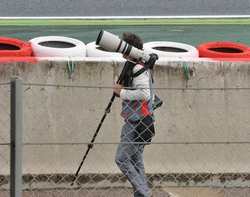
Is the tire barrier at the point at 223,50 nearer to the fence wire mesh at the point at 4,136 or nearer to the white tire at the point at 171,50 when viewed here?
the white tire at the point at 171,50

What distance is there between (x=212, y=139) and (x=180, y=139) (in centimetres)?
35

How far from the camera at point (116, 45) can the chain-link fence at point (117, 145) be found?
1.36 m

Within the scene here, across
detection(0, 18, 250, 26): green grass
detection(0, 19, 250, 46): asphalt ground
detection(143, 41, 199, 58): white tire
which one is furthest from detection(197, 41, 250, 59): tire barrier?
detection(0, 18, 250, 26): green grass

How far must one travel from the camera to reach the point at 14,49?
7.88m

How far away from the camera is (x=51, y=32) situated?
12.7 meters

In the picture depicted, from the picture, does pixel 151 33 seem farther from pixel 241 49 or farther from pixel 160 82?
pixel 160 82

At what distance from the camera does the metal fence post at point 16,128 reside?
4.65m

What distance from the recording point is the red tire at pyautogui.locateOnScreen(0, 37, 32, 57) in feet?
24.1

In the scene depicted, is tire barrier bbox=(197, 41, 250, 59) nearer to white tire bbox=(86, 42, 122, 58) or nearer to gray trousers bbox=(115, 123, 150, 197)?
white tire bbox=(86, 42, 122, 58)

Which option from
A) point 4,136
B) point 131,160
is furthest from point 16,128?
point 4,136

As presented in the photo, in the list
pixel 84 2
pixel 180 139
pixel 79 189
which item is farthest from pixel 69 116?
pixel 84 2

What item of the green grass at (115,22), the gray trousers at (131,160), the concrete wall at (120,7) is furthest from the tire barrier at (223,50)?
the concrete wall at (120,7)

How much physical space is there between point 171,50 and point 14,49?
6.51ft

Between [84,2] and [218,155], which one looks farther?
[84,2]
